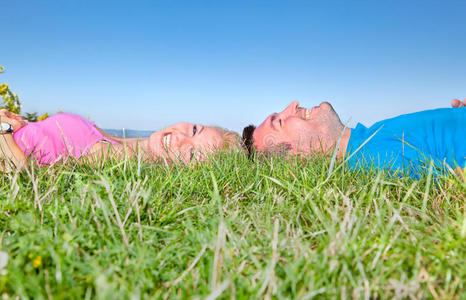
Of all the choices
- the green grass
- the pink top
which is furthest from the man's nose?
the green grass

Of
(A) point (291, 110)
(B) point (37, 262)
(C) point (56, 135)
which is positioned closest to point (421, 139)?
(A) point (291, 110)

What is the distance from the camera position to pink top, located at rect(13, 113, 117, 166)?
371cm

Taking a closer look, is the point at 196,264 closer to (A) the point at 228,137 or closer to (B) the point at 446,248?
(B) the point at 446,248

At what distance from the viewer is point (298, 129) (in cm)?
338

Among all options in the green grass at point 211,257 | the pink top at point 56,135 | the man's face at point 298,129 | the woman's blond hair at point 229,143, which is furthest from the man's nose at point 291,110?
the green grass at point 211,257

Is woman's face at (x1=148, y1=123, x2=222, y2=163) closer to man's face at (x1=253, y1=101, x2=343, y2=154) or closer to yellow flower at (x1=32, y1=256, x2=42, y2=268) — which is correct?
man's face at (x1=253, y1=101, x2=343, y2=154)

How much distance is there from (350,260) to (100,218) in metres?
0.88

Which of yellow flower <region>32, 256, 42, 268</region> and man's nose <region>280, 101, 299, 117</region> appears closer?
yellow flower <region>32, 256, 42, 268</region>

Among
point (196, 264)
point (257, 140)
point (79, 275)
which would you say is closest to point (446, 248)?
point (196, 264)

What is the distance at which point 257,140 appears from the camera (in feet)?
11.7

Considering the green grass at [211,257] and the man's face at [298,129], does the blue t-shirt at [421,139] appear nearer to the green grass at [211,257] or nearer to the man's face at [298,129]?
the man's face at [298,129]

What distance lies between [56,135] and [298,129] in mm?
2923

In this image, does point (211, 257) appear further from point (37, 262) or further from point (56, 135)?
point (56, 135)

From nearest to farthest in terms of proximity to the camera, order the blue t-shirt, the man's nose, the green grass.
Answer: the green grass, the blue t-shirt, the man's nose
